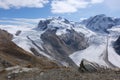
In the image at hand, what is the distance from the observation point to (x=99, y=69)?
31.7 metres

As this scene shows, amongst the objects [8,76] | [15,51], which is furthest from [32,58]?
[8,76]

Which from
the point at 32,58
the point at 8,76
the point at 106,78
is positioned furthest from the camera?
the point at 32,58

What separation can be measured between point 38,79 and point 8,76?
6.53 metres

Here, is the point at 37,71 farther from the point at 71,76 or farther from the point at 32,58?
the point at 32,58

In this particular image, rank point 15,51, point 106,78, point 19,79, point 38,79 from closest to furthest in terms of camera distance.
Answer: point 106,78 < point 38,79 < point 19,79 < point 15,51

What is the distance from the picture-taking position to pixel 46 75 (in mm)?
31297

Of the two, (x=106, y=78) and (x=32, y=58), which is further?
(x=32, y=58)

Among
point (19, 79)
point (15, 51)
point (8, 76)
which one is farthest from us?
point (15, 51)

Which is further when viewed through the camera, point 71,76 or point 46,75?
point 46,75

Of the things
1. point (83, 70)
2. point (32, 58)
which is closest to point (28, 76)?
point (83, 70)

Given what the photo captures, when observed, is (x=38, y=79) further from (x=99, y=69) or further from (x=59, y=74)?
(x=99, y=69)

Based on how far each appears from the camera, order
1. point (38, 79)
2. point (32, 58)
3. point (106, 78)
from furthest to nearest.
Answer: point (32, 58)
point (38, 79)
point (106, 78)

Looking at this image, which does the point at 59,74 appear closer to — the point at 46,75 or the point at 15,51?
the point at 46,75

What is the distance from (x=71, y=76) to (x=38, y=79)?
3220 mm
